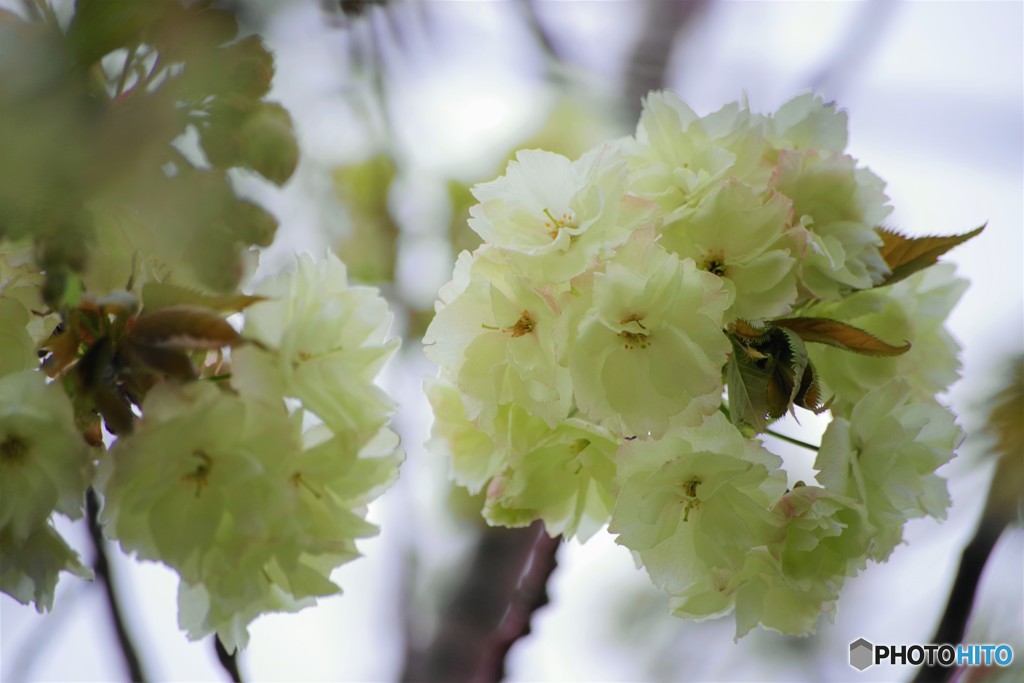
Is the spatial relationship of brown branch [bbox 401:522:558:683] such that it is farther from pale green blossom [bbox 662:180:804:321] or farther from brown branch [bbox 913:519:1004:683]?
pale green blossom [bbox 662:180:804:321]

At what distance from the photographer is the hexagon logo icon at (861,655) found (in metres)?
1.14

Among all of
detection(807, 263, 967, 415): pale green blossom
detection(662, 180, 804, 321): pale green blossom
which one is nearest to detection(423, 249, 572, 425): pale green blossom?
detection(662, 180, 804, 321): pale green blossom

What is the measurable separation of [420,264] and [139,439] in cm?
110

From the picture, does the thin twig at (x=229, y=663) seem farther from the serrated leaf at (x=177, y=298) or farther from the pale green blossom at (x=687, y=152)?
the pale green blossom at (x=687, y=152)

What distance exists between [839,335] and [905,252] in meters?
0.12

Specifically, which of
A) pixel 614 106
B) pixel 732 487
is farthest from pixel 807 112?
pixel 614 106

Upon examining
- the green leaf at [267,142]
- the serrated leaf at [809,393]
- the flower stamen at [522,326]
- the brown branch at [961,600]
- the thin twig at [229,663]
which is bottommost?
the brown branch at [961,600]

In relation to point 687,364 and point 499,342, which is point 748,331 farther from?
point 499,342

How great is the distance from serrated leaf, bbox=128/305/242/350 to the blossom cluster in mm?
188

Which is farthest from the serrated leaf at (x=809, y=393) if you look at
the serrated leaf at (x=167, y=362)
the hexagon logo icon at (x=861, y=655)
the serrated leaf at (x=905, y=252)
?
the hexagon logo icon at (x=861, y=655)

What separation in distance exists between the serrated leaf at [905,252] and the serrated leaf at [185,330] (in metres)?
0.52

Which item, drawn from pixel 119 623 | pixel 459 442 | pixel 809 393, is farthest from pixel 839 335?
pixel 119 623

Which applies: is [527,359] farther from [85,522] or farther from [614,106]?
[614,106]

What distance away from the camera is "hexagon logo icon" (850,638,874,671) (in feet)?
3.73
